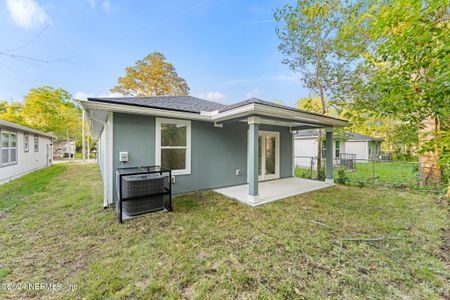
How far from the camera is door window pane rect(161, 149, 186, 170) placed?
514 cm

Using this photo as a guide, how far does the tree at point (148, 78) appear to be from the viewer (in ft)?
61.5

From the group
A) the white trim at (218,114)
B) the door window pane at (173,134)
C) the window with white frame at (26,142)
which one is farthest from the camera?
the window with white frame at (26,142)

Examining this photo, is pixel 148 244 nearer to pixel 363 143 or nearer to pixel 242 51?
pixel 242 51

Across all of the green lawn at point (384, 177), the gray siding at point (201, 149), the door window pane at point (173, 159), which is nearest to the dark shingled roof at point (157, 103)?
the gray siding at point (201, 149)

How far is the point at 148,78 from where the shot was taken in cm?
1875

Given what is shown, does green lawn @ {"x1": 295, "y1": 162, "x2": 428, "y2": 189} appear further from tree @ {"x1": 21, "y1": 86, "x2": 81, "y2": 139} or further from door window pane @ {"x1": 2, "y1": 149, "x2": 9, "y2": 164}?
tree @ {"x1": 21, "y1": 86, "x2": 81, "y2": 139}

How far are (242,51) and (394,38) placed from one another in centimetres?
1043

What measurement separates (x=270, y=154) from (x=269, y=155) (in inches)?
2.8

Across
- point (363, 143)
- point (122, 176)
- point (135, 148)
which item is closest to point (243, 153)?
point (135, 148)

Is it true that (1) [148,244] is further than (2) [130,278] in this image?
Yes

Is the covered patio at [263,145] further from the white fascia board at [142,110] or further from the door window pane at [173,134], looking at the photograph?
the door window pane at [173,134]

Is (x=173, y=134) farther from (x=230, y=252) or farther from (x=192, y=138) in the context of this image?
(x=230, y=252)

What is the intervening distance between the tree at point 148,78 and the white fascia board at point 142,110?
1592cm

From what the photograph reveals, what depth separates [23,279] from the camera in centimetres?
212
